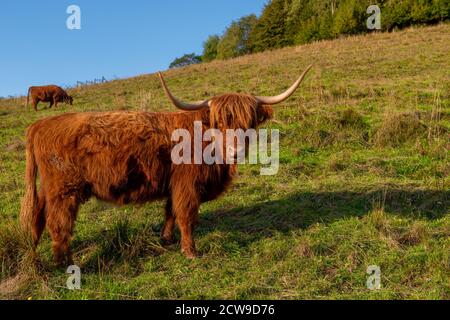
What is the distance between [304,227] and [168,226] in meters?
1.25

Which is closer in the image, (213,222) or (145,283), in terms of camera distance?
(145,283)

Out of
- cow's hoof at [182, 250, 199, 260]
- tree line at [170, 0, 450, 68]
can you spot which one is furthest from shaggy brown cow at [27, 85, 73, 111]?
tree line at [170, 0, 450, 68]

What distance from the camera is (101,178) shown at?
366cm

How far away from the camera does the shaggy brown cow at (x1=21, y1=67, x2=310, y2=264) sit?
11.8ft

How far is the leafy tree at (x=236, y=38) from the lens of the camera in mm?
48156

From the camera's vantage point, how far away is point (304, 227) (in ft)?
13.9

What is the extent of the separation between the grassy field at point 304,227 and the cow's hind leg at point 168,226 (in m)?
0.16

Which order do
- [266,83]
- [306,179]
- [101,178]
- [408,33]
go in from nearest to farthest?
[101,178]
[306,179]
[266,83]
[408,33]

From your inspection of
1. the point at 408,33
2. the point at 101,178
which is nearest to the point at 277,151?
the point at 101,178

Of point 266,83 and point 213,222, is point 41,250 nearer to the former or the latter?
point 213,222

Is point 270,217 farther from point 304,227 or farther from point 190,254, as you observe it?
point 190,254

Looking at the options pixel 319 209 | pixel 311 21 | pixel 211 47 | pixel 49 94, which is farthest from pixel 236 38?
pixel 319 209
